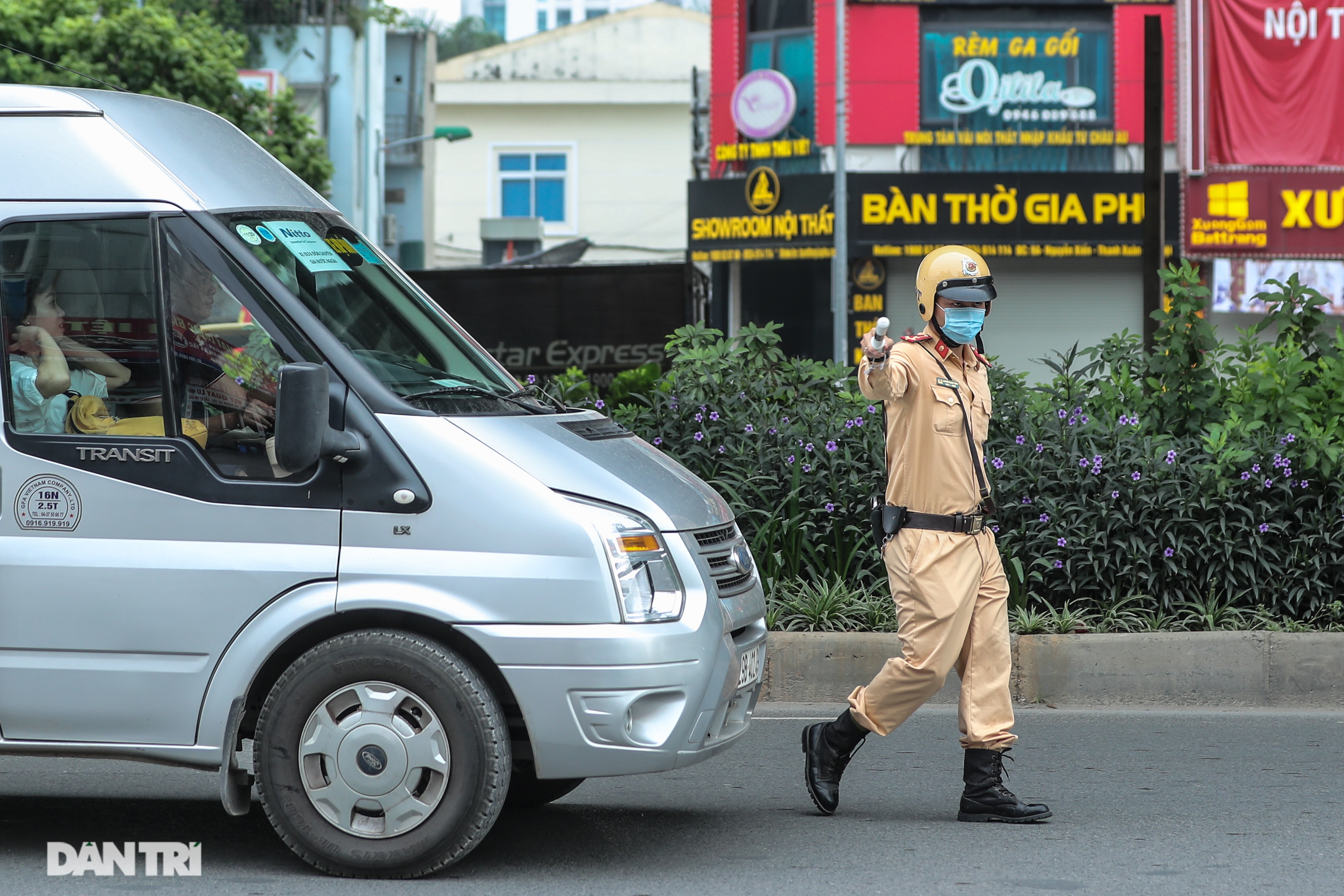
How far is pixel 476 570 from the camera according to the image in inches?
173

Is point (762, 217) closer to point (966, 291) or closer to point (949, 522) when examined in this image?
point (966, 291)

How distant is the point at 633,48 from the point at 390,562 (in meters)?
46.4

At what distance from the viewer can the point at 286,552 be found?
4.42 meters

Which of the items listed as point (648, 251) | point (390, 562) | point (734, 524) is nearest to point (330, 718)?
point (390, 562)

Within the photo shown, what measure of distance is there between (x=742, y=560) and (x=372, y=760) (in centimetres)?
128

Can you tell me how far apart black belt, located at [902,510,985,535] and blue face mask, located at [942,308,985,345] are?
581 mm

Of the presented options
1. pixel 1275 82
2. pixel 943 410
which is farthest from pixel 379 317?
pixel 1275 82

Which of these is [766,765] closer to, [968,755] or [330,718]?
[968,755]

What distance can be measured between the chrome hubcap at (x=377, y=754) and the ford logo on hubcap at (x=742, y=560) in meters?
1.03

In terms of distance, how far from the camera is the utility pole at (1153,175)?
9.80m


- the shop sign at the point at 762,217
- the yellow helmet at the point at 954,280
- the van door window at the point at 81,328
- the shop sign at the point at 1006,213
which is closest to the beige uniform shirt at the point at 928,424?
the yellow helmet at the point at 954,280

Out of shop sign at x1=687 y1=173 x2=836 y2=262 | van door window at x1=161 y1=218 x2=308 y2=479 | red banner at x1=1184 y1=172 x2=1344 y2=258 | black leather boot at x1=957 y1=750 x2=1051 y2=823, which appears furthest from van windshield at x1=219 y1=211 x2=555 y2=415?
red banner at x1=1184 y1=172 x2=1344 y2=258

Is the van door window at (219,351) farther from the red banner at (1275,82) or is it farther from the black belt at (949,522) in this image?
the red banner at (1275,82)

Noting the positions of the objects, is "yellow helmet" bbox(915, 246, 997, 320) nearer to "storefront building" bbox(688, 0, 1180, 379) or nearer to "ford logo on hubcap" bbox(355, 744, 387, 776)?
"ford logo on hubcap" bbox(355, 744, 387, 776)
